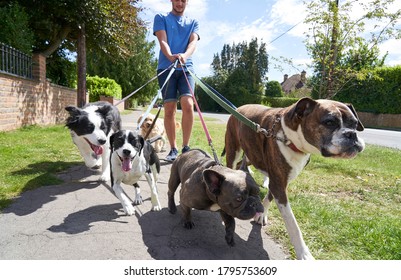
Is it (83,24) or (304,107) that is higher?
(83,24)

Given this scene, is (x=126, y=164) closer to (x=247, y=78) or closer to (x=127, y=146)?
(x=127, y=146)

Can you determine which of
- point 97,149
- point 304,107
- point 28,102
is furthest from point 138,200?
point 28,102

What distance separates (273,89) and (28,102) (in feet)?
155

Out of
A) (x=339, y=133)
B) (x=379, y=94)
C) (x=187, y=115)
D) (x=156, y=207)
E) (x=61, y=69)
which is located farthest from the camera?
(x=379, y=94)

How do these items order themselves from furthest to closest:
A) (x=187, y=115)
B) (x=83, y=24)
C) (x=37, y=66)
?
1. (x=83, y=24)
2. (x=37, y=66)
3. (x=187, y=115)

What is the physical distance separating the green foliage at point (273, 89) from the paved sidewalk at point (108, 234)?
51.2m

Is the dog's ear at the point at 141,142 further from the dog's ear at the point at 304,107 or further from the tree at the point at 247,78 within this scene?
the tree at the point at 247,78

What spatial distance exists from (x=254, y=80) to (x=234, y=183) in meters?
50.0

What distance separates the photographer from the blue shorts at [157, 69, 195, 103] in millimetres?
5219

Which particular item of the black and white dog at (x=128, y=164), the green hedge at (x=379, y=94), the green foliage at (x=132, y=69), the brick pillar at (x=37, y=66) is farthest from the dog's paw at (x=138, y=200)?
the green foliage at (x=132, y=69)

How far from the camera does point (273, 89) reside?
171ft

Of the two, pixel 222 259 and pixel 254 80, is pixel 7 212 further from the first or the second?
pixel 254 80

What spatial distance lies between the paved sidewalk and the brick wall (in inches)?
229

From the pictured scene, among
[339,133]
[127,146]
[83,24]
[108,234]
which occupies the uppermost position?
[83,24]
